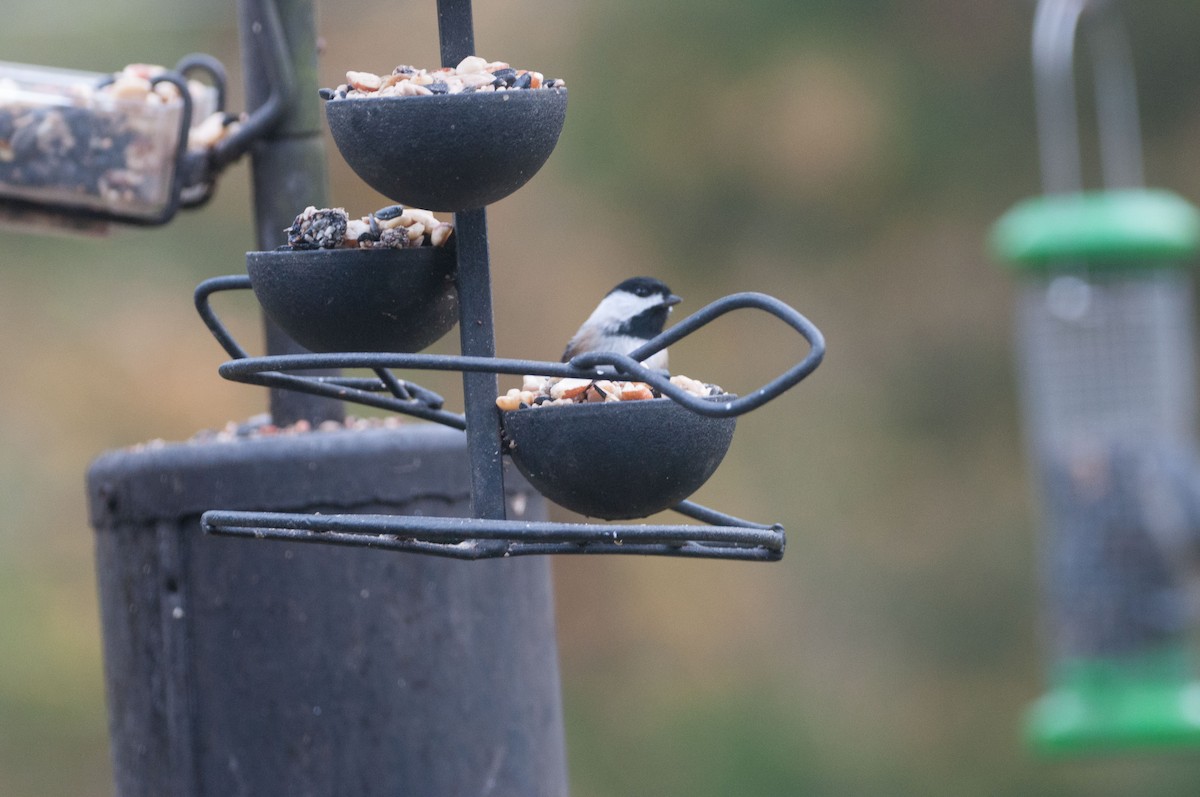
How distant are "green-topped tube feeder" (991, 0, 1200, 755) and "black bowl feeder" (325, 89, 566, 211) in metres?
2.75

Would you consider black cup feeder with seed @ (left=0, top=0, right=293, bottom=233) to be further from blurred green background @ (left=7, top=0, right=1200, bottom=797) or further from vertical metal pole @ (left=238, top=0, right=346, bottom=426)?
blurred green background @ (left=7, top=0, right=1200, bottom=797)

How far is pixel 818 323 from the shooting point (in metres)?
7.67

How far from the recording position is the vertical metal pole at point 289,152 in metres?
2.19

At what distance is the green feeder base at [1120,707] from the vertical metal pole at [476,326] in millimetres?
2812

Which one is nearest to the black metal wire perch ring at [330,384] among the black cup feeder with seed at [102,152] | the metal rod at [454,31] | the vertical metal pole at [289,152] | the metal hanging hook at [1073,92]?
the metal rod at [454,31]

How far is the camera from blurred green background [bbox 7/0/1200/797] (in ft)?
23.6

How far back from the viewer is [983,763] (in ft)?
25.8

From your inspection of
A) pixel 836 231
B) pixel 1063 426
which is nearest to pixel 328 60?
pixel 836 231

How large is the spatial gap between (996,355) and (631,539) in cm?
687

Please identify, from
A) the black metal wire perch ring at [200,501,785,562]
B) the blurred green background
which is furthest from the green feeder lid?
the blurred green background

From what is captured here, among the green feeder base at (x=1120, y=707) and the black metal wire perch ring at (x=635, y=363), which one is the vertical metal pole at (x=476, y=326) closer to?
the black metal wire perch ring at (x=635, y=363)

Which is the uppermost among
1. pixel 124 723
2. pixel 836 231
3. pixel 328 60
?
pixel 328 60

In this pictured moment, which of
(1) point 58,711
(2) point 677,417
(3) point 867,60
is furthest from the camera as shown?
(3) point 867,60

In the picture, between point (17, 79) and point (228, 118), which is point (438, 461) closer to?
point (228, 118)
